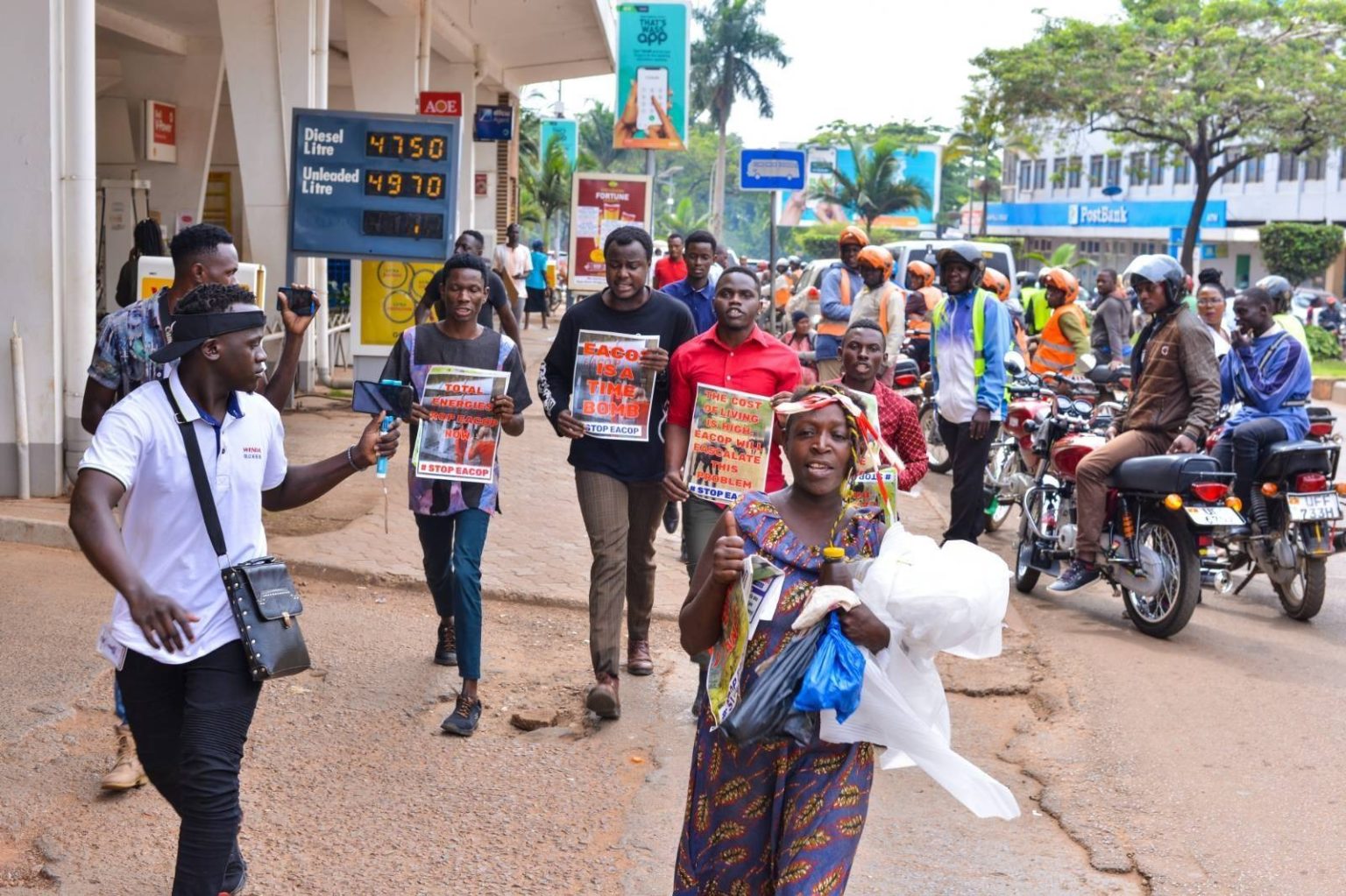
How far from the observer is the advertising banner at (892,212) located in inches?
2913

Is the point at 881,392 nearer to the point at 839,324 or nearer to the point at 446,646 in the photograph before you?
the point at 446,646

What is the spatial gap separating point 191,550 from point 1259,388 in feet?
22.4

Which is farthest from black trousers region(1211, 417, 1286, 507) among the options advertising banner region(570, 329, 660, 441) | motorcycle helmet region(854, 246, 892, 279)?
advertising banner region(570, 329, 660, 441)

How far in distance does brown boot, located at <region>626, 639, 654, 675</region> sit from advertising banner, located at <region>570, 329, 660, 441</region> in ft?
3.96

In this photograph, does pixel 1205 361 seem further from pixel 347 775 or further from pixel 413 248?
pixel 413 248

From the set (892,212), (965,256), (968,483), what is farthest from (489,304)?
(892,212)

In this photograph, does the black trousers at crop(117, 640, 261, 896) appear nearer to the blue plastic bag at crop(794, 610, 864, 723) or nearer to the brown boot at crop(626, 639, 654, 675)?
the blue plastic bag at crop(794, 610, 864, 723)

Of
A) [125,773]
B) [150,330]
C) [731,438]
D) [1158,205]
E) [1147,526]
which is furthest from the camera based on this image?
[1158,205]

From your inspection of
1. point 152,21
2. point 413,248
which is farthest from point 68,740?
point 152,21

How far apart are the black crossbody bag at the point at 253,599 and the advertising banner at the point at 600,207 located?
15486 millimetres

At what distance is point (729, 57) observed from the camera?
79375 millimetres

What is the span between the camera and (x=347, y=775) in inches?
219

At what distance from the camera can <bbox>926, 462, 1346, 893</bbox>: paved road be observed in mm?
5152

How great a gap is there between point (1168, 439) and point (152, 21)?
15.2 meters
